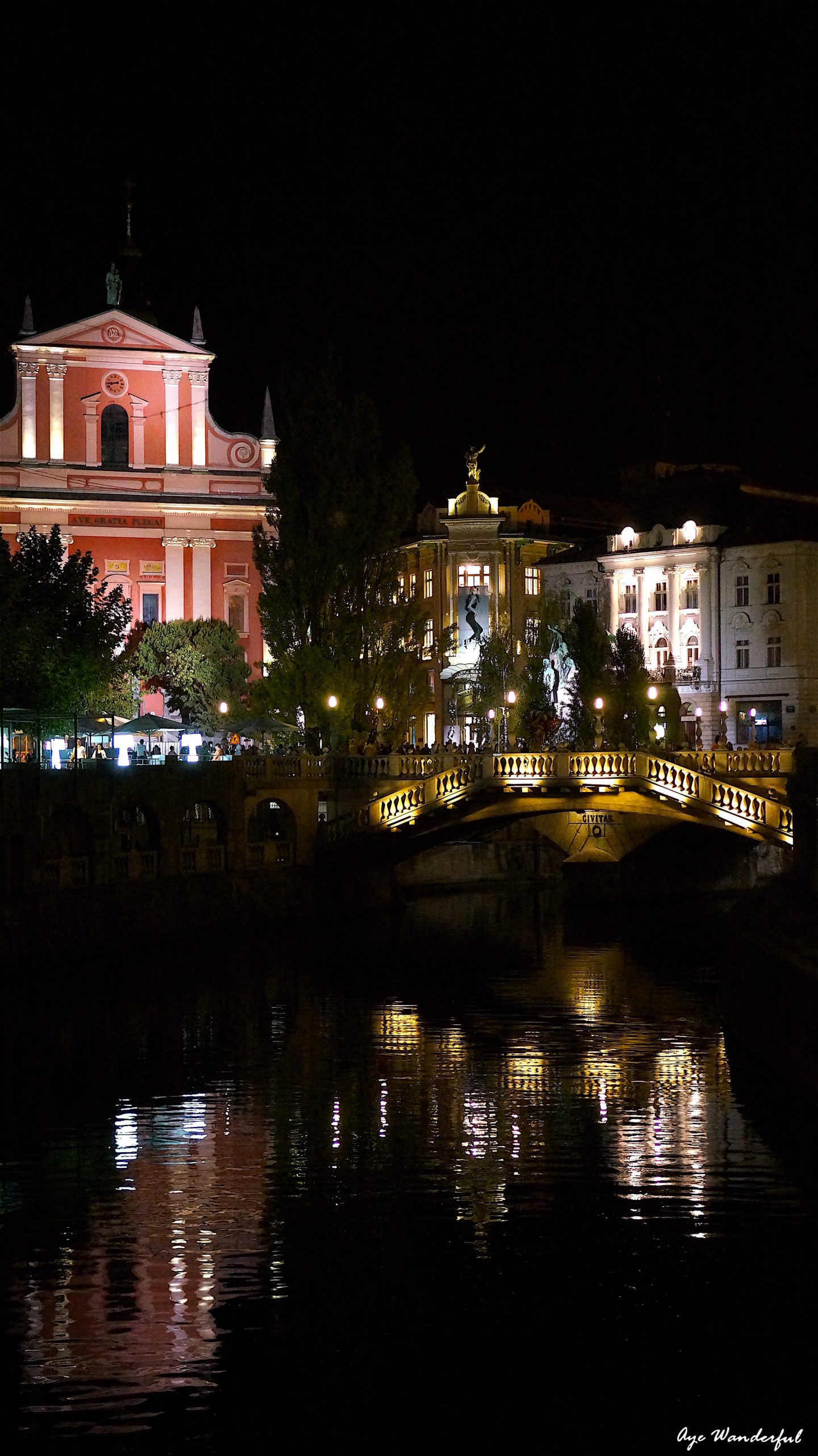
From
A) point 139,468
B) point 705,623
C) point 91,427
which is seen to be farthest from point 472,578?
point 91,427

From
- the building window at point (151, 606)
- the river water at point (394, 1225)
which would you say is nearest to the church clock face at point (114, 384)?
the building window at point (151, 606)

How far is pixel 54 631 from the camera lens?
220 feet

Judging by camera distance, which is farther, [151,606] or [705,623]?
[705,623]

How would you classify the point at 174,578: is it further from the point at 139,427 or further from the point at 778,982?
the point at 778,982

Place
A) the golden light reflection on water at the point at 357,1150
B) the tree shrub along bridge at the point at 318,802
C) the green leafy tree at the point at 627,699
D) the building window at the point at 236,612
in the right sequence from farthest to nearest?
the building window at the point at 236,612 → the green leafy tree at the point at 627,699 → the tree shrub along bridge at the point at 318,802 → the golden light reflection on water at the point at 357,1150

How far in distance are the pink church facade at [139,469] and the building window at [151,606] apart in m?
0.07

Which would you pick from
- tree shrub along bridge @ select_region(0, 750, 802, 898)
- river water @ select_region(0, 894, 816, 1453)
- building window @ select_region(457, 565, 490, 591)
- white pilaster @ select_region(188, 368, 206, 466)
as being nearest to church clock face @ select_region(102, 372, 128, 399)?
white pilaster @ select_region(188, 368, 206, 466)

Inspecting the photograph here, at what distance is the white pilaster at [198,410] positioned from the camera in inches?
3314

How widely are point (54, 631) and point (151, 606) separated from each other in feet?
58.5

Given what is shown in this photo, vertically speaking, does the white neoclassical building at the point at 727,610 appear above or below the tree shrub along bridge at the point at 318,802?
above

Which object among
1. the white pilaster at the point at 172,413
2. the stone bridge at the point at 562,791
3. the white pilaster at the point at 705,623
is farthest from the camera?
the white pilaster at the point at 705,623

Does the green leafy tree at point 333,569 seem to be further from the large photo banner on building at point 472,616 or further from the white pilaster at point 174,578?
the large photo banner on building at point 472,616

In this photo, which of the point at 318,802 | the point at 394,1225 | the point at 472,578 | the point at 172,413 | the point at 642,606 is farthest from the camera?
the point at 472,578

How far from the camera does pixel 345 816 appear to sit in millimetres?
63344
